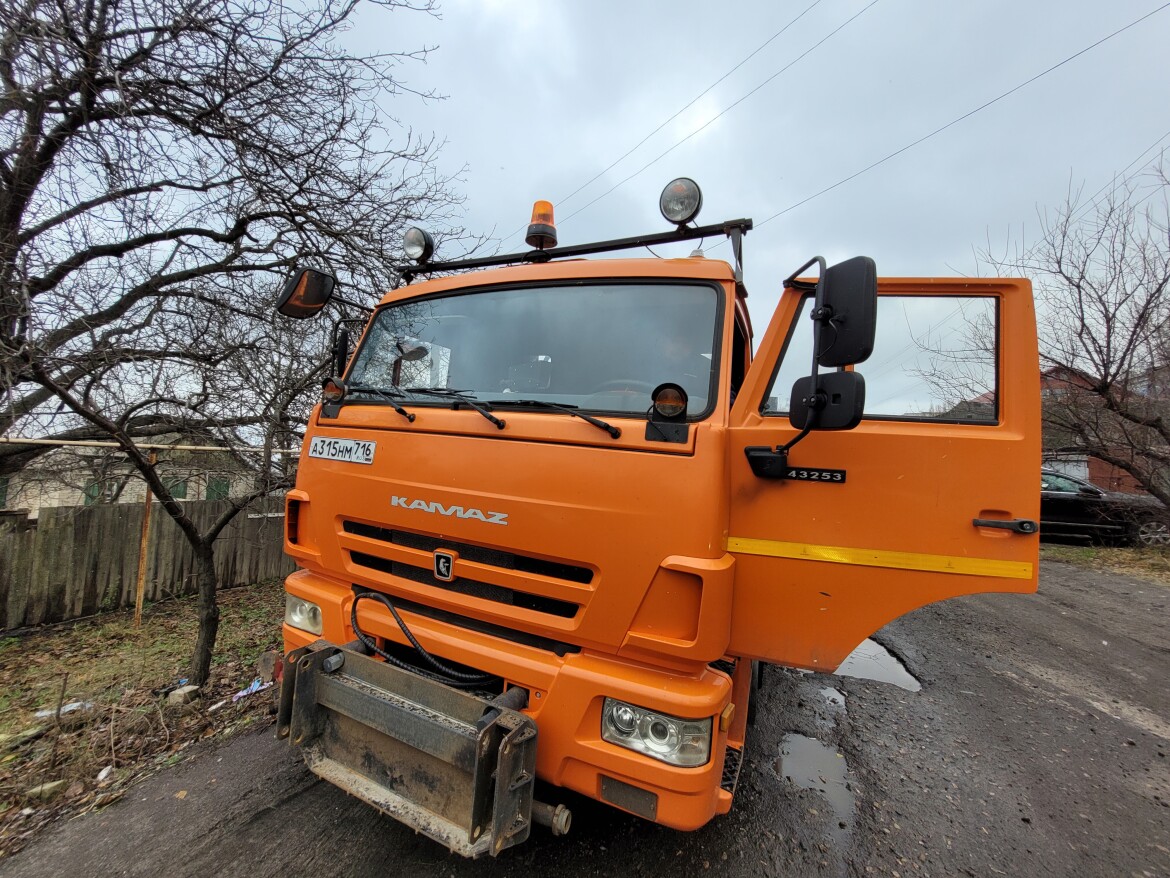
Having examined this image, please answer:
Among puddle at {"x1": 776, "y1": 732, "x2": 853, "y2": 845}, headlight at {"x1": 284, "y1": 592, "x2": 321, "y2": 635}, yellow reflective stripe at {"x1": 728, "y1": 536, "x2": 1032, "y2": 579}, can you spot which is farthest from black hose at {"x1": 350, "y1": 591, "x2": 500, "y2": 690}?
puddle at {"x1": 776, "y1": 732, "x2": 853, "y2": 845}

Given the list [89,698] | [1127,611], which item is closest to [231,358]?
[89,698]

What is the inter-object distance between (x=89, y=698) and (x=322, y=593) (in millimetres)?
3042

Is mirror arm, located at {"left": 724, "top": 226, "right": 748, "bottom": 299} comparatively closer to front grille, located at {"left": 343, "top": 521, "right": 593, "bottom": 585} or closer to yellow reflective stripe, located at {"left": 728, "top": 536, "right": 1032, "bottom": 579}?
yellow reflective stripe, located at {"left": 728, "top": 536, "right": 1032, "bottom": 579}

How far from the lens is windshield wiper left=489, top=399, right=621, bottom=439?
1.92 metres

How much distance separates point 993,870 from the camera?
2395 millimetres

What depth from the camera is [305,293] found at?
9.96ft

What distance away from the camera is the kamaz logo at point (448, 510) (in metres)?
2.05

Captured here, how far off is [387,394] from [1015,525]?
2747 millimetres

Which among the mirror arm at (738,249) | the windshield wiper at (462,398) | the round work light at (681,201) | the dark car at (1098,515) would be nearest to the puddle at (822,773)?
the windshield wiper at (462,398)

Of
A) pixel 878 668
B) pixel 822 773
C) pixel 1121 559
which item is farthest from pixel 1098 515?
pixel 822 773

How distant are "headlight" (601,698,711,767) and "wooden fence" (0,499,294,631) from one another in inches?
253

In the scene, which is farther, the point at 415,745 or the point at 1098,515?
the point at 1098,515

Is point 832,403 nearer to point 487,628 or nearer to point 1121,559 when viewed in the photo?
point 487,628

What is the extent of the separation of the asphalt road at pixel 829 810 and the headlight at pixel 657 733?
2.89ft
